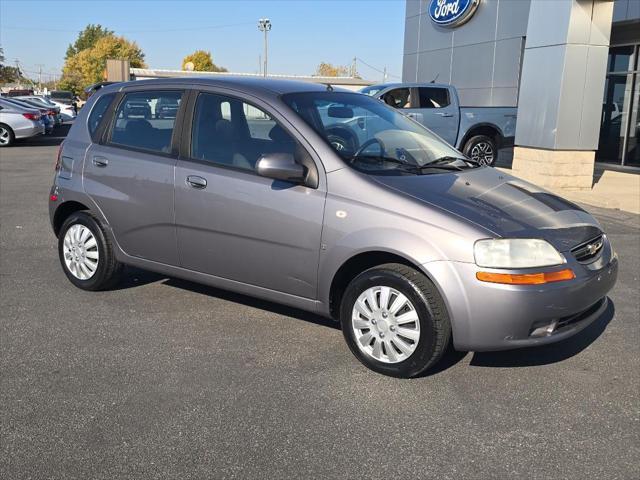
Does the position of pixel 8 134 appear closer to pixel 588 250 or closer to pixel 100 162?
pixel 100 162

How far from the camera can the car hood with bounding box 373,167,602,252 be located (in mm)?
3674

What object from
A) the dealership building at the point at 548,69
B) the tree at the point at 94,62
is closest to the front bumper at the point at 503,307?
the dealership building at the point at 548,69

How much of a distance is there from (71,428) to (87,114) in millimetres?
3011

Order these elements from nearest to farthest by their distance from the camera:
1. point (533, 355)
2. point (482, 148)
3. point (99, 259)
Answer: point (533, 355), point (99, 259), point (482, 148)

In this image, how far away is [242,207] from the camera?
Answer: 14.0ft

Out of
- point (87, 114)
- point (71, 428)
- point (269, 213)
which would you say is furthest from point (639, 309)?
point (87, 114)

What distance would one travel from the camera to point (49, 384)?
12.1ft

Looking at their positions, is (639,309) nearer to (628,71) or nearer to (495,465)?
(495,465)

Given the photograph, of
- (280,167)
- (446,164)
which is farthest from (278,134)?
(446,164)

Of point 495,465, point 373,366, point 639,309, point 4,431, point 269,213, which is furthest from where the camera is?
point 639,309

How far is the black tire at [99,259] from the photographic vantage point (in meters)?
5.17

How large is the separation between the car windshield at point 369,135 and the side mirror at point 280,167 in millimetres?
308

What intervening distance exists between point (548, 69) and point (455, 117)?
10.3 ft

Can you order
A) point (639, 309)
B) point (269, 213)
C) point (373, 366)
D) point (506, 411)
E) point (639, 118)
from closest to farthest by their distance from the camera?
point (506, 411) → point (373, 366) → point (269, 213) → point (639, 309) → point (639, 118)
